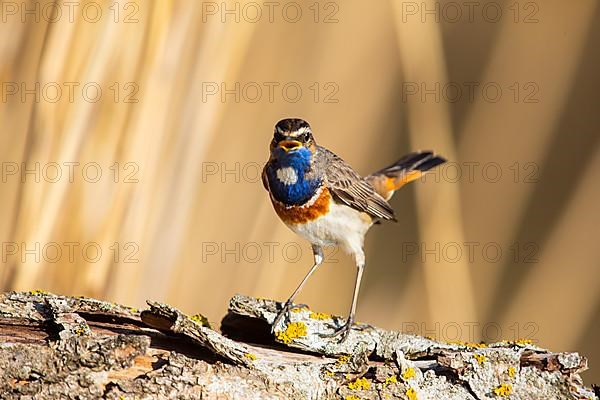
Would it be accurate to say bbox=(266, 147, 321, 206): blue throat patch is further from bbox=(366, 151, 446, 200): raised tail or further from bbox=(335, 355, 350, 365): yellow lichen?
bbox=(335, 355, 350, 365): yellow lichen

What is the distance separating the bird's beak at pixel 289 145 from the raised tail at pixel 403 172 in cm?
110

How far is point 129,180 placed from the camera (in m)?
3.71

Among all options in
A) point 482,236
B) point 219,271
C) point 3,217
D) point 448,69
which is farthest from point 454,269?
point 3,217

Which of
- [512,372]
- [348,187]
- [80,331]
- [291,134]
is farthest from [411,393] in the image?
[348,187]

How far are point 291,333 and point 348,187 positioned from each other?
1.39 meters

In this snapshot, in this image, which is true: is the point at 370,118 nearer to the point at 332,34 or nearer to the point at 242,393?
the point at 332,34

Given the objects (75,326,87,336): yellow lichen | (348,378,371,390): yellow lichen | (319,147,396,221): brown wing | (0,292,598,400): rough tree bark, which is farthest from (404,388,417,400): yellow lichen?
(319,147,396,221): brown wing

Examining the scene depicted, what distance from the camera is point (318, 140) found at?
5.25 meters

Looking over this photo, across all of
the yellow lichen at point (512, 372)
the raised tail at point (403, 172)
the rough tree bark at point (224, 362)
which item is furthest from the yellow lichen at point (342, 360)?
the raised tail at point (403, 172)

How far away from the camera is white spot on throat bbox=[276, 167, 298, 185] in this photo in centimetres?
427

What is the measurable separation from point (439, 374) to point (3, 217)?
2102 mm

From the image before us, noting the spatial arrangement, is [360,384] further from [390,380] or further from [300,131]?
[300,131]

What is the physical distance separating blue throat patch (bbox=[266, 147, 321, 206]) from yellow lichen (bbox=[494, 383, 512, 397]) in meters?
1.61

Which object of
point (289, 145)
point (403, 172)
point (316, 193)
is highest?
point (403, 172)
